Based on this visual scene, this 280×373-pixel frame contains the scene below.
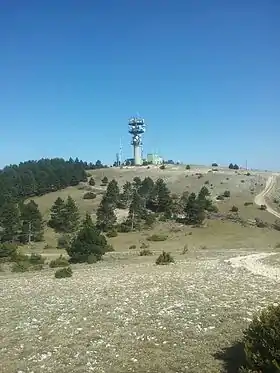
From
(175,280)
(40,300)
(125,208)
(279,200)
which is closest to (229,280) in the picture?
(175,280)

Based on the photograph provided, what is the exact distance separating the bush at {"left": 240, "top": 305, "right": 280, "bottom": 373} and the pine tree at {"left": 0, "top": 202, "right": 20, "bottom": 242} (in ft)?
250

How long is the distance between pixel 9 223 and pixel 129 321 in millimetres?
69156

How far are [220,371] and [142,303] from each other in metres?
10.4

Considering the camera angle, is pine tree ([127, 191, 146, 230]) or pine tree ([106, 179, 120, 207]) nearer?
pine tree ([127, 191, 146, 230])

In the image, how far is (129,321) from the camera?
2141 centimetres

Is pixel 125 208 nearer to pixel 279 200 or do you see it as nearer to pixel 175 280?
pixel 279 200

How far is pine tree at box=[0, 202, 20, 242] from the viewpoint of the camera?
86.2m

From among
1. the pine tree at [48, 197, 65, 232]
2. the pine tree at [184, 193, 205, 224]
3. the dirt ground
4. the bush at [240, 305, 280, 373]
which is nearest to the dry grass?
the dirt ground

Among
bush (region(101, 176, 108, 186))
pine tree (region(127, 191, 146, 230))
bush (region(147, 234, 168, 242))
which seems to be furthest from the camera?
bush (region(101, 176, 108, 186))

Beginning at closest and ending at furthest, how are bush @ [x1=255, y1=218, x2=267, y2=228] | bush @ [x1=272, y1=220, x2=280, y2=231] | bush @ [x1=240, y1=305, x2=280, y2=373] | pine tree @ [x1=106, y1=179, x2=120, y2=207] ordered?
bush @ [x1=240, y1=305, x2=280, y2=373] < bush @ [x1=272, y1=220, x2=280, y2=231] < bush @ [x1=255, y1=218, x2=267, y2=228] < pine tree @ [x1=106, y1=179, x2=120, y2=207]

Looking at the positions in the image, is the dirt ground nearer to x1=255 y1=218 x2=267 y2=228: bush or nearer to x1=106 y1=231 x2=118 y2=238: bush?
x1=106 y1=231 x2=118 y2=238: bush

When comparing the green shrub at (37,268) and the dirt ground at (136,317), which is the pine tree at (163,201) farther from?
the dirt ground at (136,317)

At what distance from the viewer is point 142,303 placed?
82.3ft

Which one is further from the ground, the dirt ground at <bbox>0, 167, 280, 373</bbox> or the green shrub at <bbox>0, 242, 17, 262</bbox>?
the dirt ground at <bbox>0, 167, 280, 373</bbox>
